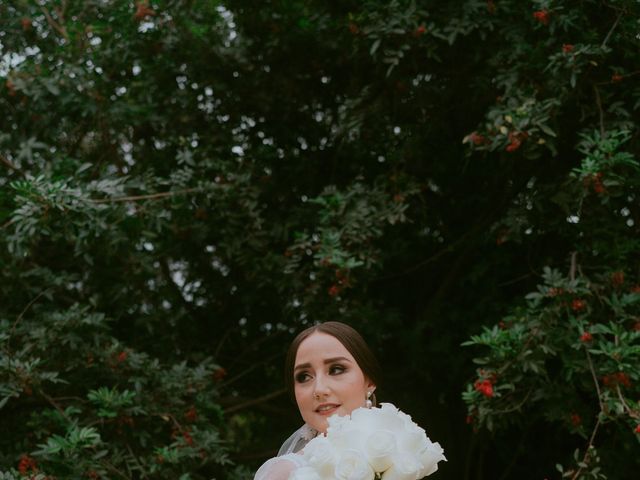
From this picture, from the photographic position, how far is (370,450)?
1.71 metres

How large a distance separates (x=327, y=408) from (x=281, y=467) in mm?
280

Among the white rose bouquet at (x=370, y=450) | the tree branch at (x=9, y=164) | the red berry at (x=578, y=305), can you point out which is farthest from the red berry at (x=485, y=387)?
the tree branch at (x=9, y=164)

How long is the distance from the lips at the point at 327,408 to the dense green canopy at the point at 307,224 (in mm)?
1339

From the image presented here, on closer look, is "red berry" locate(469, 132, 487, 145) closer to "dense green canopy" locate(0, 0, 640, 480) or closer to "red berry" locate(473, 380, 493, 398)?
"dense green canopy" locate(0, 0, 640, 480)

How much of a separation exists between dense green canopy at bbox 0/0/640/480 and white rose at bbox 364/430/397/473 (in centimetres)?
173

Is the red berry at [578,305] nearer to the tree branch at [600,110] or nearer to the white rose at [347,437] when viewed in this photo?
the tree branch at [600,110]

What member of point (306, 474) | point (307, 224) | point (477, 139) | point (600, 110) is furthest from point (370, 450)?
point (307, 224)

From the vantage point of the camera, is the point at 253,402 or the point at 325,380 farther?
the point at 253,402

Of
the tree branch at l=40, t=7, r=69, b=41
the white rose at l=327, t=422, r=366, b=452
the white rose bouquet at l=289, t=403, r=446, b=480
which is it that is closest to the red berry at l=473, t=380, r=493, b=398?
the white rose bouquet at l=289, t=403, r=446, b=480

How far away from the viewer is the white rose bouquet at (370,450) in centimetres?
170

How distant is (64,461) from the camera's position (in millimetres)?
3469

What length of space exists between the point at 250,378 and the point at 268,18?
7.15 feet

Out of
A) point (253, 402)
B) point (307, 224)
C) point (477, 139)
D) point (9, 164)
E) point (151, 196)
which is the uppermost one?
point (9, 164)

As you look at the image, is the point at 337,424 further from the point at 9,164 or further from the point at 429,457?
the point at 9,164
